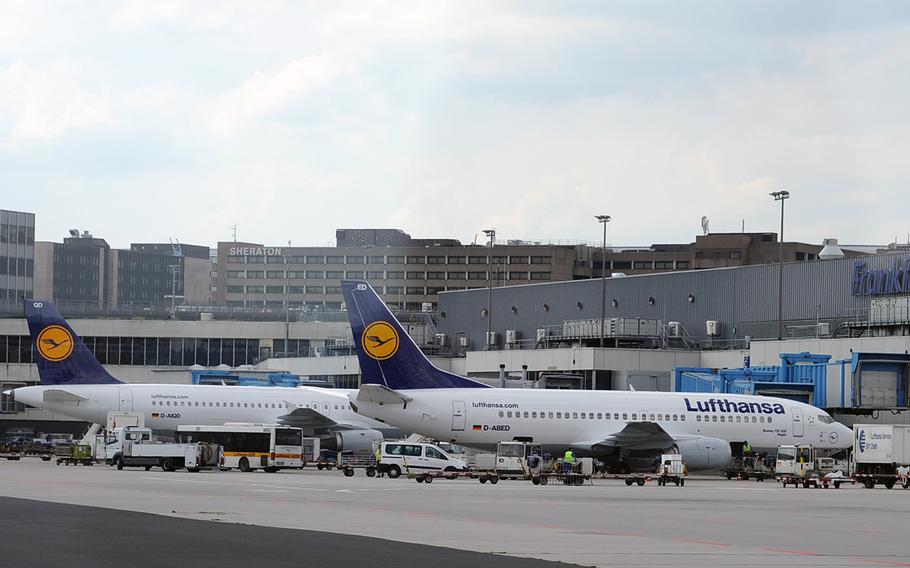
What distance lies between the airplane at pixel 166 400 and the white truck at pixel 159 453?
11.8 feet

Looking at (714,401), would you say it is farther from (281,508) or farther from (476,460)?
(281,508)

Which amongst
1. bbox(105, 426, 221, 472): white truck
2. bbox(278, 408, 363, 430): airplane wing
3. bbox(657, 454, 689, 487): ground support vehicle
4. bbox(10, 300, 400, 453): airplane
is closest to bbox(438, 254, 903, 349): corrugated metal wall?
bbox(657, 454, 689, 487): ground support vehicle

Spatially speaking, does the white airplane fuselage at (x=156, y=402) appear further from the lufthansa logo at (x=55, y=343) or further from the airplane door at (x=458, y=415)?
the airplane door at (x=458, y=415)

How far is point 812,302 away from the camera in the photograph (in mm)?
84875

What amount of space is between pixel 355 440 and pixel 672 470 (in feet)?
62.2

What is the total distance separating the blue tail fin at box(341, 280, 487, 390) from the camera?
5822cm

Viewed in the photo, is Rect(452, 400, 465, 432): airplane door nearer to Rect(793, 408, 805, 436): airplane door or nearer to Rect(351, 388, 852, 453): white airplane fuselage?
Rect(351, 388, 852, 453): white airplane fuselage

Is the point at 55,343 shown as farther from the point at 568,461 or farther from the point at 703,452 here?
the point at 703,452

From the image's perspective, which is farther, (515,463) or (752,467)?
(752,467)

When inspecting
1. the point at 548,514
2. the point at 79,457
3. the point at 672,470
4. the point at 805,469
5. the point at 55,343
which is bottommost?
the point at 79,457

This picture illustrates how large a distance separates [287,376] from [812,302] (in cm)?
3443

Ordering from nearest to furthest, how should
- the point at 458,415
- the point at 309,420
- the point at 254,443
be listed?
the point at 458,415 → the point at 254,443 → the point at 309,420

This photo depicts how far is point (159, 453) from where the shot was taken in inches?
2315

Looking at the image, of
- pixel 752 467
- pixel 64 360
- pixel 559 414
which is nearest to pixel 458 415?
pixel 559 414
